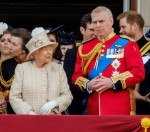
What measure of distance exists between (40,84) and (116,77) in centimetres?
75

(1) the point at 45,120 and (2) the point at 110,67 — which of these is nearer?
(1) the point at 45,120

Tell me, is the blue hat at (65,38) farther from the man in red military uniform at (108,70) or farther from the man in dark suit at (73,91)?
the man in red military uniform at (108,70)

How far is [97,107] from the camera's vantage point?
27.9 feet

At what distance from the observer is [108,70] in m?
8.48

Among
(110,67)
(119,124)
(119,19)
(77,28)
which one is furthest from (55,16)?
(119,124)

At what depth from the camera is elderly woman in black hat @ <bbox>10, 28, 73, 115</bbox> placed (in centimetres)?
833

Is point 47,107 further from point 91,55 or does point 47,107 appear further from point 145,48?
point 145,48

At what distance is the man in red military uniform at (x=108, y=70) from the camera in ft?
27.4

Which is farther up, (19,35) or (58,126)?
(19,35)

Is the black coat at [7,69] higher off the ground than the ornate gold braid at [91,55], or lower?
lower

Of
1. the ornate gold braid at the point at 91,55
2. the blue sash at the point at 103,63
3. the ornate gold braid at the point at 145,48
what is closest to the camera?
the blue sash at the point at 103,63

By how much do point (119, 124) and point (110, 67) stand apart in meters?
0.94

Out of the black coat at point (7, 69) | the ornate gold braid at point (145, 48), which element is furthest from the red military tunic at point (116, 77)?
the black coat at point (7, 69)

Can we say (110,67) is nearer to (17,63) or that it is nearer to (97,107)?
(97,107)
